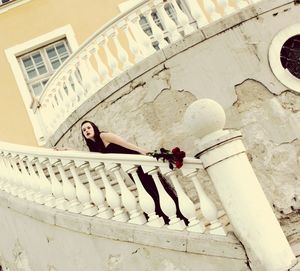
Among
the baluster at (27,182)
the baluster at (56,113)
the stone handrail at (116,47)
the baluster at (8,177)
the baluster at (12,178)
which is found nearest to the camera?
the baluster at (27,182)

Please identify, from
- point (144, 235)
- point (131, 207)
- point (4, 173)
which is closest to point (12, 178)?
point (4, 173)

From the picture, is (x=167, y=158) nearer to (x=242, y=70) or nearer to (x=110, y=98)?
(x=242, y=70)

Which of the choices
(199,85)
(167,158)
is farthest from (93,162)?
(199,85)

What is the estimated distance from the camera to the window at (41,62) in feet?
36.5

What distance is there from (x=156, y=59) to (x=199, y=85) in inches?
25.6

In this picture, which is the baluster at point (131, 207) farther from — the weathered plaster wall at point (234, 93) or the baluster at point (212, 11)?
the baluster at point (212, 11)

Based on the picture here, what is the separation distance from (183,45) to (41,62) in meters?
6.30

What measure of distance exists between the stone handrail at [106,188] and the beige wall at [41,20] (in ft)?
20.2

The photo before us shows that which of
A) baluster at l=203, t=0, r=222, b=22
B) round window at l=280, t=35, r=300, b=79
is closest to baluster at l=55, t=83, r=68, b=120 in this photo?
baluster at l=203, t=0, r=222, b=22

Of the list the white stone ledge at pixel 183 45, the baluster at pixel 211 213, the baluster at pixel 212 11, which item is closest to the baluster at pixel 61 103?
the white stone ledge at pixel 183 45

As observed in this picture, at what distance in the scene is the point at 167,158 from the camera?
10.6 feet

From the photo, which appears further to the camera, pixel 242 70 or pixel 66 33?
pixel 66 33

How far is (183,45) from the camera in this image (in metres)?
5.86

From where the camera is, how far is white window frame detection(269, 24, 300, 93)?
5543mm
